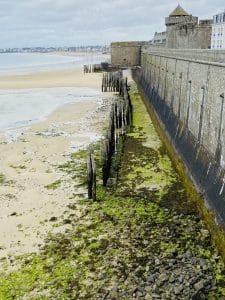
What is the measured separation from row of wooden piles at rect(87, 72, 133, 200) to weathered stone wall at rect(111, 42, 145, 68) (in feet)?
58.6

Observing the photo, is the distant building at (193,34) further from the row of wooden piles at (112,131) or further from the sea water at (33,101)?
the sea water at (33,101)

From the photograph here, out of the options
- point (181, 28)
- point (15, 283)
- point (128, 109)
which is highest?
point (181, 28)

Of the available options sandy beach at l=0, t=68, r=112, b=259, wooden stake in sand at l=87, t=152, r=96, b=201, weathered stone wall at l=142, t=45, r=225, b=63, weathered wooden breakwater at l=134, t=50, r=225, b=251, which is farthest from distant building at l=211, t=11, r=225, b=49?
wooden stake in sand at l=87, t=152, r=96, b=201

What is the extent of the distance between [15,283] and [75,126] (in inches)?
666

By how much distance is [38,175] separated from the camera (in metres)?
16.3

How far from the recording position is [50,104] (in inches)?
1364

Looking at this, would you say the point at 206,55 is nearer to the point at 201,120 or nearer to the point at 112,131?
the point at 201,120

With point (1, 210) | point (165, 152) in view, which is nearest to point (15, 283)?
point (1, 210)

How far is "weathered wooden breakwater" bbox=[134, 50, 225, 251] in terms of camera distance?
11.6 m

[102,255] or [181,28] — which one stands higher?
[181,28]

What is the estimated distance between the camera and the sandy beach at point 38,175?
1159cm

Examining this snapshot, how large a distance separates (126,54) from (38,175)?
4820 centimetres

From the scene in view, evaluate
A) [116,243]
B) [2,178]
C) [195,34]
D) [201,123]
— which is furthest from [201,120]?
[195,34]

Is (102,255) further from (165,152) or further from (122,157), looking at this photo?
(165,152)
